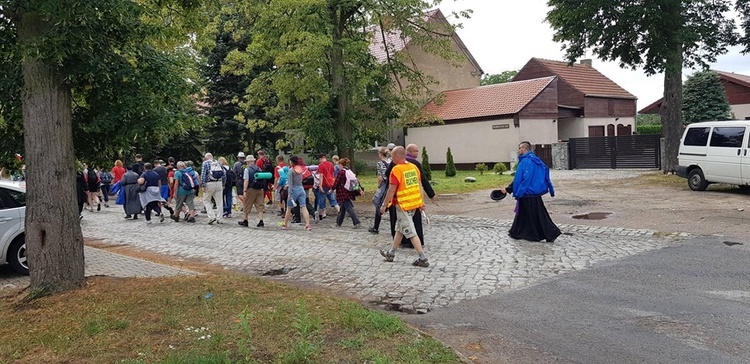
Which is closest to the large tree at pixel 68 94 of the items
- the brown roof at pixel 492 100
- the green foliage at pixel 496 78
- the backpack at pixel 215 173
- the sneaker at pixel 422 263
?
the sneaker at pixel 422 263

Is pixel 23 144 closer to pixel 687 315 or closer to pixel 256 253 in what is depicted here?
pixel 256 253

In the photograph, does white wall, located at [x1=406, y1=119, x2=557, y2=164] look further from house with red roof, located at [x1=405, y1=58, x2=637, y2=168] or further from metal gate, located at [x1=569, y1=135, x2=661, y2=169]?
metal gate, located at [x1=569, y1=135, x2=661, y2=169]

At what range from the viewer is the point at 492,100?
3419cm

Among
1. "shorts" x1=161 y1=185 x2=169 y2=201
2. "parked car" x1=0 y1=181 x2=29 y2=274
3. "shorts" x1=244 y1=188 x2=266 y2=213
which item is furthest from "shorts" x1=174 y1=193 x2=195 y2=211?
"parked car" x1=0 y1=181 x2=29 y2=274

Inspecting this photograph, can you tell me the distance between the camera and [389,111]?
66.6ft

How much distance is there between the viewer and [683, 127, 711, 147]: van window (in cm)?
1705

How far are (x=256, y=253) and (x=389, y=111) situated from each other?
10.8 m

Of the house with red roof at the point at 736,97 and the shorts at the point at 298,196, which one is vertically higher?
the house with red roof at the point at 736,97

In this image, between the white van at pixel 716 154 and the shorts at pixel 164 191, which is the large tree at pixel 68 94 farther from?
the white van at pixel 716 154

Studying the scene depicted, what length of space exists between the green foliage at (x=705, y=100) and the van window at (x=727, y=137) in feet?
75.7

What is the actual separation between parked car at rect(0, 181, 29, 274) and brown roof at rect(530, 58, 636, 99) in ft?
115

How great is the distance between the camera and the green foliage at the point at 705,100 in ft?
123

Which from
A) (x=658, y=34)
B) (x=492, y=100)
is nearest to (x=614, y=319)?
(x=658, y=34)

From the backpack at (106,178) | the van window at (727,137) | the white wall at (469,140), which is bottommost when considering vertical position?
the backpack at (106,178)
